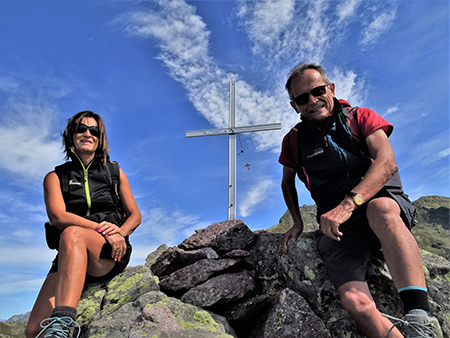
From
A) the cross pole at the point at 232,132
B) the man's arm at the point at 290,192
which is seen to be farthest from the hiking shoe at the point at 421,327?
the cross pole at the point at 232,132

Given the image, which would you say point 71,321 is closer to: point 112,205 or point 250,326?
point 112,205

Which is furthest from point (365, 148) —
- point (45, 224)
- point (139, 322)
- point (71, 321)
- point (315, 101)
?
point (45, 224)

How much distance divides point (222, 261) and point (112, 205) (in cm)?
207

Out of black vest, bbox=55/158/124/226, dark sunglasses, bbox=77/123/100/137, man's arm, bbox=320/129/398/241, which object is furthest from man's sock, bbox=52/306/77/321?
man's arm, bbox=320/129/398/241

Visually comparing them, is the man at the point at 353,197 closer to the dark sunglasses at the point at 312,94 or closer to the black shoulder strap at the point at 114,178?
the dark sunglasses at the point at 312,94

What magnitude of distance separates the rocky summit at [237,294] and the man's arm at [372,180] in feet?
4.49

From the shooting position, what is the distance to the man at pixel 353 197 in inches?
138

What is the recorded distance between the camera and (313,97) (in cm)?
469

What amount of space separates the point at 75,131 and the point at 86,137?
19cm

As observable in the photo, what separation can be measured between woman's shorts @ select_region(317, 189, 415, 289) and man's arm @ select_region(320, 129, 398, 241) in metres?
0.34

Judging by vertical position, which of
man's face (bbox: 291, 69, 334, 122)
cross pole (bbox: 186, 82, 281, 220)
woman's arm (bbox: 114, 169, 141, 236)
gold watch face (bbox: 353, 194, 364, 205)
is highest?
cross pole (bbox: 186, 82, 281, 220)

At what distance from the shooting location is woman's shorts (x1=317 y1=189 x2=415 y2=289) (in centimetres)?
416

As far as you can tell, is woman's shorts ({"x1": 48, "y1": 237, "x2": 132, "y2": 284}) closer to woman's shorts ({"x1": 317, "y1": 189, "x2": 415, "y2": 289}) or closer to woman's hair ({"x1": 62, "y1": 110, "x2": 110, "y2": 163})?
woman's hair ({"x1": 62, "y1": 110, "x2": 110, "y2": 163})

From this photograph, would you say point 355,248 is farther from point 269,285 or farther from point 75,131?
point 75,131
